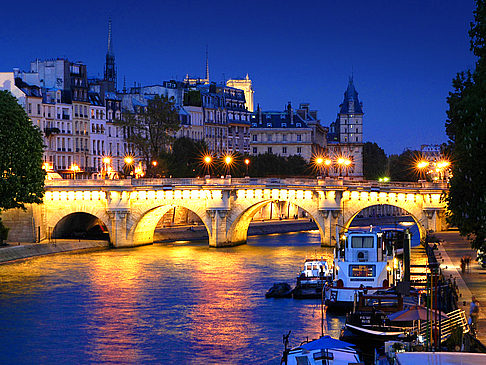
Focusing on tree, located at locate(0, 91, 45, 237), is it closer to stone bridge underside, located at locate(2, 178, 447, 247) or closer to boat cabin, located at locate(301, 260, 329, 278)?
stone bridge underside, located at locate(2, 178, 447, 247)

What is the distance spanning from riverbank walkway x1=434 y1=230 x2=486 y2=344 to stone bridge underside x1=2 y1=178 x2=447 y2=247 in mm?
10563

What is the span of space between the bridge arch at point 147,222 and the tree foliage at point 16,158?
1091 cm

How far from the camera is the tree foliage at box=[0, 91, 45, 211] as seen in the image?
8156 cm

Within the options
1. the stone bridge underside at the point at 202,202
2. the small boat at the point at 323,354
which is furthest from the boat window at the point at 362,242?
the stone bridge underside at the point at 202,202

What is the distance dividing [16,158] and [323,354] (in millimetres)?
50868

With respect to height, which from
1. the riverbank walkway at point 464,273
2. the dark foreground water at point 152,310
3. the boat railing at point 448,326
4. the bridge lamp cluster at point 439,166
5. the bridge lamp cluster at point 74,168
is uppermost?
the bridge lamp cluster at point 74,168

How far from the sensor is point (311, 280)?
6438 cm

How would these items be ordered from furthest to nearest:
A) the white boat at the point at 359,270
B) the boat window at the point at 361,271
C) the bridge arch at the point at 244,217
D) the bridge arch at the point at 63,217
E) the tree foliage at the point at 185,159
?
the tree foliage at the point at 185,159
the bridge arch at the point at 63,217
the bridge arch at the point at 244,217
the boat window at the point at 361,271
the white boat at the point at 359,270

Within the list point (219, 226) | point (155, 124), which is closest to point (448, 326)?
point (219, 226)

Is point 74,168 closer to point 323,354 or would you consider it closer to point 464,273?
point 464,273

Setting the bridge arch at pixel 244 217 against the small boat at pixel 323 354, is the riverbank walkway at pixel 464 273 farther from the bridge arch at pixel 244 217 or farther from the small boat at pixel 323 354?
the bridge arch at pixel 244 217

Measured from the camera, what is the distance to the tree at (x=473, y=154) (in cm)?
4203

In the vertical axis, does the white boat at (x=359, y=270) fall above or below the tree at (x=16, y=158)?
below

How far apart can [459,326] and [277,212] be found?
99654 millimetres
